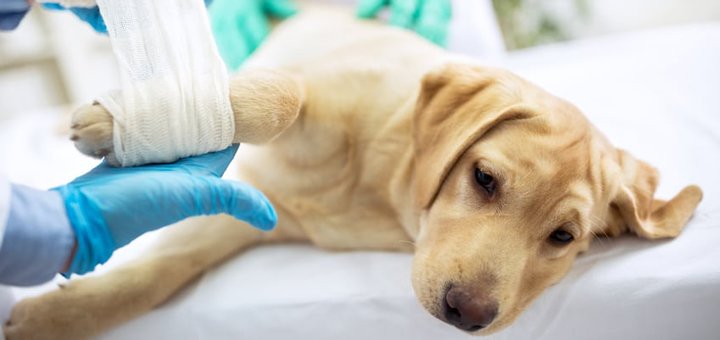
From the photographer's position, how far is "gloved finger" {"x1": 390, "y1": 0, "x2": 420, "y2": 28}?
2.16 m

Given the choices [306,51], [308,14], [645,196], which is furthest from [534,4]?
[645,196]

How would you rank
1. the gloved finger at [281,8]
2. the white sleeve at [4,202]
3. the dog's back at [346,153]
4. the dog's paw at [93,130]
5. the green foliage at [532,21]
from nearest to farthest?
the white sleeve at [4,202] < the dog's paw at [93,130] < the dog's back at [346,153] < the gloved finger at [281,8] < the green foliage at [532,21]

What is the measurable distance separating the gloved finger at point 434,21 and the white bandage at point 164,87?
1200 mm

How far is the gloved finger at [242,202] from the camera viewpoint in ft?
3.33

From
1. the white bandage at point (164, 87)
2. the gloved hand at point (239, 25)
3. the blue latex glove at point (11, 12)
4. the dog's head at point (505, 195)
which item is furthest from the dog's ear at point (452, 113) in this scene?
the gloved hand at point (239, 25)

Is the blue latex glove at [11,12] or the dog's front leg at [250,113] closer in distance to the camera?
the dog's front leg at [250,113]

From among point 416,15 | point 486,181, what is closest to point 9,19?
point 486,181

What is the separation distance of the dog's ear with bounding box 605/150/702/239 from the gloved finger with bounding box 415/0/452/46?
98 centimetres

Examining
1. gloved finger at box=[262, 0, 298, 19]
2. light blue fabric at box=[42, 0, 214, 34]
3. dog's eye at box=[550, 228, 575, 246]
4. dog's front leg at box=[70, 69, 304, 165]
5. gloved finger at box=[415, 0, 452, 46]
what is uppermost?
light blue fabric at box=[42, 0, 214, 34]

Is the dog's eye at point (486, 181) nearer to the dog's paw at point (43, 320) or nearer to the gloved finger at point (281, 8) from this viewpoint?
the dog's paw at point (43, 320)

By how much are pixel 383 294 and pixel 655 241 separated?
0.69m

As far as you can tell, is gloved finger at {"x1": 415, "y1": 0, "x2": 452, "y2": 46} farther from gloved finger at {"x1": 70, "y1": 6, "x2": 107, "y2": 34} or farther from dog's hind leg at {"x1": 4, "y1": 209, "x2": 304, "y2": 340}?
gloved finger at {"x1": 70, "y1": 6, "x2": 107, "y2": 34}

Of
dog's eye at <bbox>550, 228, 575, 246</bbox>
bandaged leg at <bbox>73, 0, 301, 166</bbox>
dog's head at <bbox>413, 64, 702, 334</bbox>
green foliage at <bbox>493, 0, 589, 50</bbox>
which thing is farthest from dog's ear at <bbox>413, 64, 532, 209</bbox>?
green foliage at <bbox>493, 0, 589, 50</bbox>

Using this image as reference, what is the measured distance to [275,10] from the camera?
2416mm
